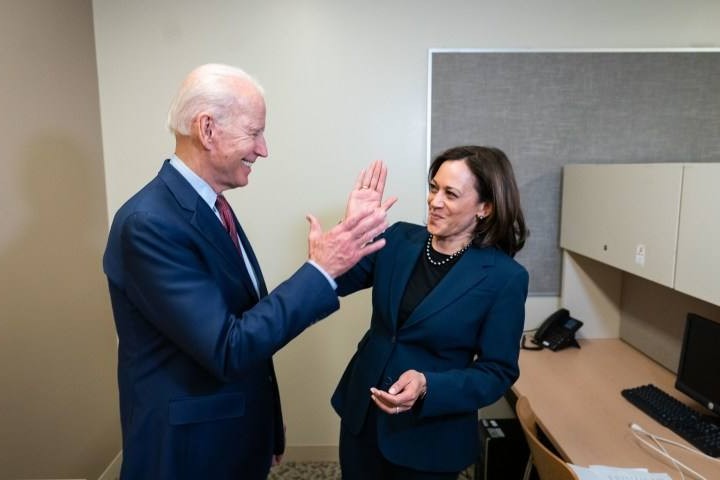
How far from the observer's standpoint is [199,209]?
1.03 metres

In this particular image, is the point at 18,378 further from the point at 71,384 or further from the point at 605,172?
the point at 605,172

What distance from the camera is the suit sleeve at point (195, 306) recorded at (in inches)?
35.6

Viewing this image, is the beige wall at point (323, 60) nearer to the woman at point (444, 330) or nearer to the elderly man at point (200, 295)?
the woman at point (444, 330)

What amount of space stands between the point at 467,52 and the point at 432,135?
17.3 inches

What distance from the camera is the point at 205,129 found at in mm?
1035

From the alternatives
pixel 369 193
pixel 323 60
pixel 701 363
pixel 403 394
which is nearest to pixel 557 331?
pixel 701 363

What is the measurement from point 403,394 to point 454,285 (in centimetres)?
35

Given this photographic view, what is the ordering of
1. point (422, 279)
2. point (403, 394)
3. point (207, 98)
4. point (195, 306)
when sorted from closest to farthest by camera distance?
1. point (195, 306)
2. point (207, 98)
3. point (403, 394)
4. point (422, 279)

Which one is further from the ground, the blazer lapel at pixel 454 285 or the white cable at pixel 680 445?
the blazer lapel at pixel 454 285

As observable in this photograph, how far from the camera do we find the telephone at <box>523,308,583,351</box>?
7.61 feet

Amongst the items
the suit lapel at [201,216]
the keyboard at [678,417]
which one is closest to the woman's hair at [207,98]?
the suit lapel at [201,216]

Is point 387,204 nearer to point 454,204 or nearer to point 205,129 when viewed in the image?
point 454,204

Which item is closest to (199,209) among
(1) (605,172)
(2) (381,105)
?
(2) (381,105)

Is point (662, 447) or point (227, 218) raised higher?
point (227, 218)
